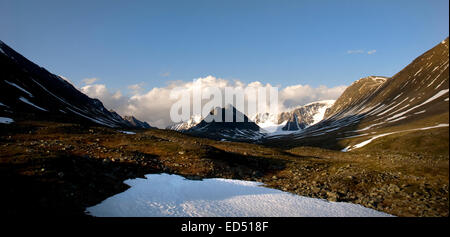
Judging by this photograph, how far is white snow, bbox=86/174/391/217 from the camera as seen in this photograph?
62.1 feet

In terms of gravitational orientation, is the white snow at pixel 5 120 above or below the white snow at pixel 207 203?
above

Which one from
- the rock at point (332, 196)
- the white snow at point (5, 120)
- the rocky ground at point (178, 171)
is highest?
the white snow at point (5, 120)

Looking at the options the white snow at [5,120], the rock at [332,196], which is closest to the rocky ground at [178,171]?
the rock at [332,196]

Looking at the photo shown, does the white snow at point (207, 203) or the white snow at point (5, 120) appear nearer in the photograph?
the white snow at point (207, 203)

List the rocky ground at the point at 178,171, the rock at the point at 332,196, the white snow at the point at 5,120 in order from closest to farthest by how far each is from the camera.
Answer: the rocky ground at the point at 178,171 < the rock at the point at 332,196 < the white snow at the point at 5,120

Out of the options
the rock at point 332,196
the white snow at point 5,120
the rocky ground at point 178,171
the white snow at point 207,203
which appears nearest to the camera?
the rocky ground at point 178,171

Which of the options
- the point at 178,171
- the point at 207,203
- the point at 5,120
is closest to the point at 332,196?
the point at 207,203

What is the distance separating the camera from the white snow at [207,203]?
1892cm

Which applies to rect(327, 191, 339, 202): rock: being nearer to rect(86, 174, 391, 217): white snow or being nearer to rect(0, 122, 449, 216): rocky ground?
rect(0, 122, 449, 216): rocky ground

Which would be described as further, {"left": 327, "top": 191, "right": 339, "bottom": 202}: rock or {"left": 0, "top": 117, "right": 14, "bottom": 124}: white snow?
{"left": 0, "top": 117, "right": 14, "bottom": 124}: white snow

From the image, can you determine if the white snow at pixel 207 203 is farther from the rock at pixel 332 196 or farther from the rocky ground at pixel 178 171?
the rocky ground at pixel 178 171

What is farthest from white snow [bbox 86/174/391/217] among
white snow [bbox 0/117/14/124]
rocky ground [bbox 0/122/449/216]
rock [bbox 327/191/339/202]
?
white snow [bbox 0/117/14/124]
